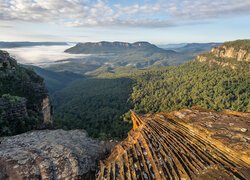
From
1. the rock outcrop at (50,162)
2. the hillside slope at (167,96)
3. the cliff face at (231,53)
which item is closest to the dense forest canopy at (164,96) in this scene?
the hillside slope at (167,96)

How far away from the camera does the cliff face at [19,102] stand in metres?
21.1

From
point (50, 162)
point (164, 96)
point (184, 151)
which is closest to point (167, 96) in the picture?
point (164, 96)

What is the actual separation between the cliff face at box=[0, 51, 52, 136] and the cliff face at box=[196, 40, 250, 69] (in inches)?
5254

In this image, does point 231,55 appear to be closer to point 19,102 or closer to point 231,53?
point 231,53

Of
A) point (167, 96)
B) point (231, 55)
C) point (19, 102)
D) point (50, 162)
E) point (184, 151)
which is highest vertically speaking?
point (184, 151)

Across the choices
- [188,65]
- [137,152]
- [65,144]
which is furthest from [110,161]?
[188,65]

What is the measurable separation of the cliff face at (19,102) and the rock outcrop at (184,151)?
12.7 m

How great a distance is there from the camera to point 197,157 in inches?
342

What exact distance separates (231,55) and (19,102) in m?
163

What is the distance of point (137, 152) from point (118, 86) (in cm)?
14023

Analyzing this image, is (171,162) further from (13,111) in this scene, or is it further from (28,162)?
(13,111)

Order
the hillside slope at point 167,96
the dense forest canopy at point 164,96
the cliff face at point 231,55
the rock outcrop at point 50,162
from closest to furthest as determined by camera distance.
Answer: the rock outcrop at point 50,162 → the dense forest canopy at point 164,96 → the hillside slope at point 167,96 → the cliff face at point 231,55

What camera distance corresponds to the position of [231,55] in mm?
164750

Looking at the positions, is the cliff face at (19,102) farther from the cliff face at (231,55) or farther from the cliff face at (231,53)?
the cliff face at (231,53)
